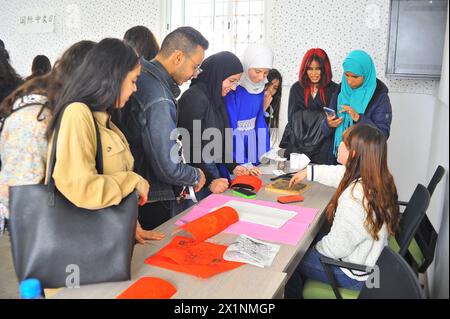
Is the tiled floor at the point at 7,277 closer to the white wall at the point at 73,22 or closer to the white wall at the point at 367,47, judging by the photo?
the white wall at the point at 73,22

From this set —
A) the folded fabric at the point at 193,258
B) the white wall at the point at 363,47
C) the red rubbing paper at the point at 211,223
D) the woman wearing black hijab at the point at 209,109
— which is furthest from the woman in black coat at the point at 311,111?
the folded fabric at the point at 193,258

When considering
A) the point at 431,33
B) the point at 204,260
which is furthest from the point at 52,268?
the point at 431,33

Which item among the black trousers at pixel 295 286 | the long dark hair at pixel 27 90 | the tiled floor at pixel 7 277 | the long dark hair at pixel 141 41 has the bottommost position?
the tiled floor at pixel 7 277

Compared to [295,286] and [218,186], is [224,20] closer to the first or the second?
[218,186]

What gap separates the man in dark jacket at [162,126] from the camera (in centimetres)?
166

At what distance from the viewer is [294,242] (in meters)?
1.53

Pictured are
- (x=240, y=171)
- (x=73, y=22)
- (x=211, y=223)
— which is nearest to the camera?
(x=211, y=223)

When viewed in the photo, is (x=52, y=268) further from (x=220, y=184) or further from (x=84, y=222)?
(x=220, y=184)

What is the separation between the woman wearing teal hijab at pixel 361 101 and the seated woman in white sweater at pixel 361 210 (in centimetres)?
111

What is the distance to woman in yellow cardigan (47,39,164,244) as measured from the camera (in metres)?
1.13

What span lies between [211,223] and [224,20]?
342cm

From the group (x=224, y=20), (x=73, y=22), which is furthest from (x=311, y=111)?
(x=73, y=22)

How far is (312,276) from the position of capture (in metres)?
1.76

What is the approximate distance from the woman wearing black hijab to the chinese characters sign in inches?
150
